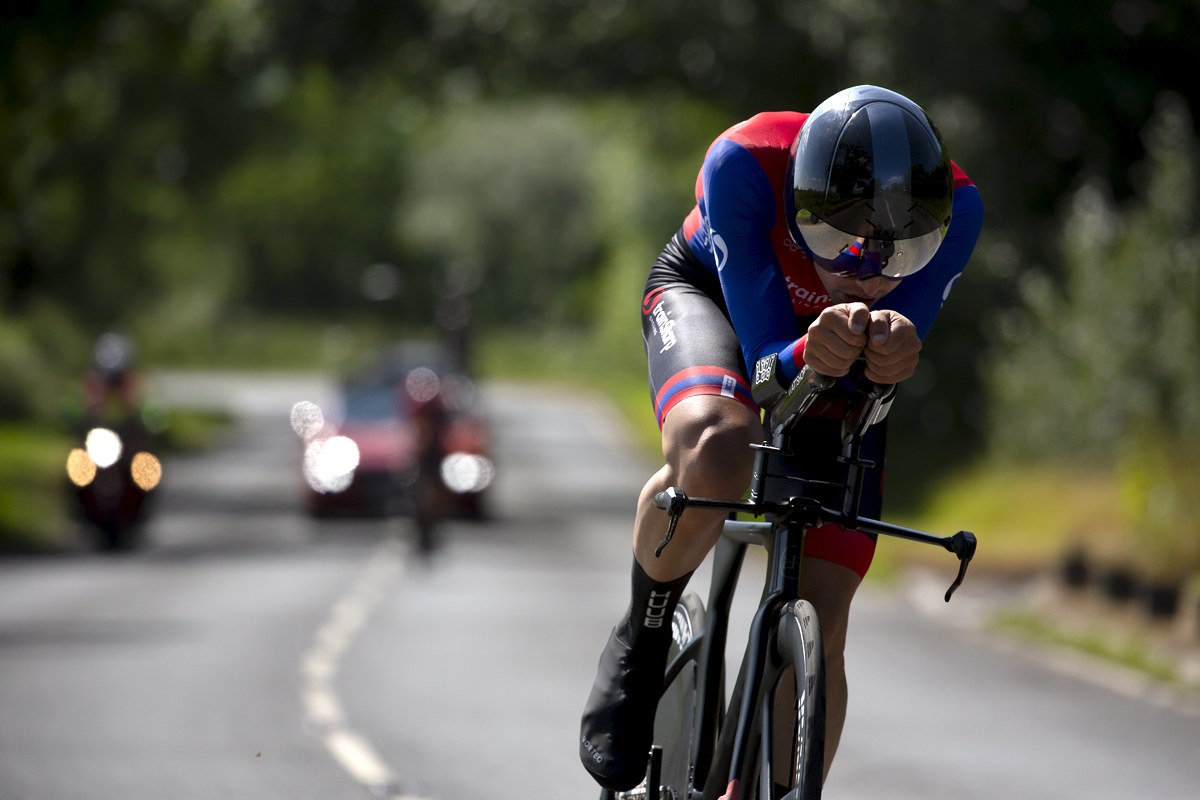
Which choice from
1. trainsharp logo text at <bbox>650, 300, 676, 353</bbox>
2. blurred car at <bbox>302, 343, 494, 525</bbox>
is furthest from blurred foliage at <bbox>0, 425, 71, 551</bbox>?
trainsharp logo text at <bbox>650, 300, 676, 353</bbox>

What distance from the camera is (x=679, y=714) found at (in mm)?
3785

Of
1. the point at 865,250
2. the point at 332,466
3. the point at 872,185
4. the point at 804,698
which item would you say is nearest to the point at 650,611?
the point at 804,698

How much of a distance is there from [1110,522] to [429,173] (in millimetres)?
77198

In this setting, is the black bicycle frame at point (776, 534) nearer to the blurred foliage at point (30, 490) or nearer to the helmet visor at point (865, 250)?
the helmet visor at point (865, 250)

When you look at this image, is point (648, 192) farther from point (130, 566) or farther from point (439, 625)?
point (439, 625)

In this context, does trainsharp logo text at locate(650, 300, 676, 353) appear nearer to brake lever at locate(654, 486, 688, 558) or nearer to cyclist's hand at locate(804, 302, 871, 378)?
brake lever at locate(654, 486, 688, 558)

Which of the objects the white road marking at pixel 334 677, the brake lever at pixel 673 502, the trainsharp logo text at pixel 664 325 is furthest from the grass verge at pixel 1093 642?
the brake lever at pixel 673 502

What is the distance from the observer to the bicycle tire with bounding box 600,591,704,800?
3709 millimetres

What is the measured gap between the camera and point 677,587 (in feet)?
12.4

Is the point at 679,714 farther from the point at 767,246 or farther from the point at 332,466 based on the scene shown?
the point at 332,466

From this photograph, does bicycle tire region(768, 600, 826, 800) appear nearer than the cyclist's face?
Yes

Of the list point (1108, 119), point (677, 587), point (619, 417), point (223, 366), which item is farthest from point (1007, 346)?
point (223, 366)

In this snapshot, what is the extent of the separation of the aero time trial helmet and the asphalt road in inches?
127

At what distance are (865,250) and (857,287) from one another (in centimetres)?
14
